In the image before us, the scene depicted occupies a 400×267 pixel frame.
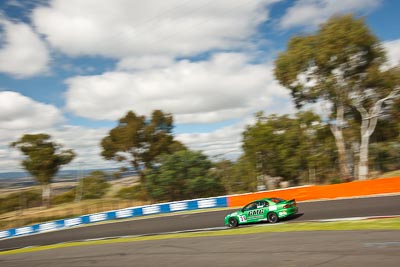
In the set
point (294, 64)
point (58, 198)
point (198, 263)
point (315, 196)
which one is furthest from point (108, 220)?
point (58, 198)

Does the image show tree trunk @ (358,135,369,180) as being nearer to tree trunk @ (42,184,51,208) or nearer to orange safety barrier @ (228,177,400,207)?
orange safety barrier @ (228,177,400,207)

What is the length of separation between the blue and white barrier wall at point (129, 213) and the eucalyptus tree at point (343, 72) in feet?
48.4

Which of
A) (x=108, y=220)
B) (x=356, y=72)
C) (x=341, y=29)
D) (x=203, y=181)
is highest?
(x=341, y=29)

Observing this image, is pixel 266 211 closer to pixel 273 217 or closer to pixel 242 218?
pixel 273 217

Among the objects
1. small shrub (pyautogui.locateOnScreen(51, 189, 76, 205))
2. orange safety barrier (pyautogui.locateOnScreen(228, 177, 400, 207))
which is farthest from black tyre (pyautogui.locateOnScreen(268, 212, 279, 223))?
small shrub (pyautogui.locateOnScreen(51, 189, 76, 205))

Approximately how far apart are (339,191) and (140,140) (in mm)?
35209

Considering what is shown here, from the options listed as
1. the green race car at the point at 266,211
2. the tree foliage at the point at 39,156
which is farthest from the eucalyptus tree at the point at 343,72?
the tree foliage at the point at 39,156

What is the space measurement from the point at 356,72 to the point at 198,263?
30.7 meters

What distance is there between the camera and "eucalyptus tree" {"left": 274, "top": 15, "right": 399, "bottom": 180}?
33.5 metres

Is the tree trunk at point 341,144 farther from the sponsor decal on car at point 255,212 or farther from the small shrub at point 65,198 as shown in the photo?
the small shrub at point 65,198

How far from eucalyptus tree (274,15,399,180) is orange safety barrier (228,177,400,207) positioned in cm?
1303

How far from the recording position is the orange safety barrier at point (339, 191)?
21344mm

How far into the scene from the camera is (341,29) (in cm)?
3319

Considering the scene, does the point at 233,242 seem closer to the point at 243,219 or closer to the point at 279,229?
the point at 279,229
